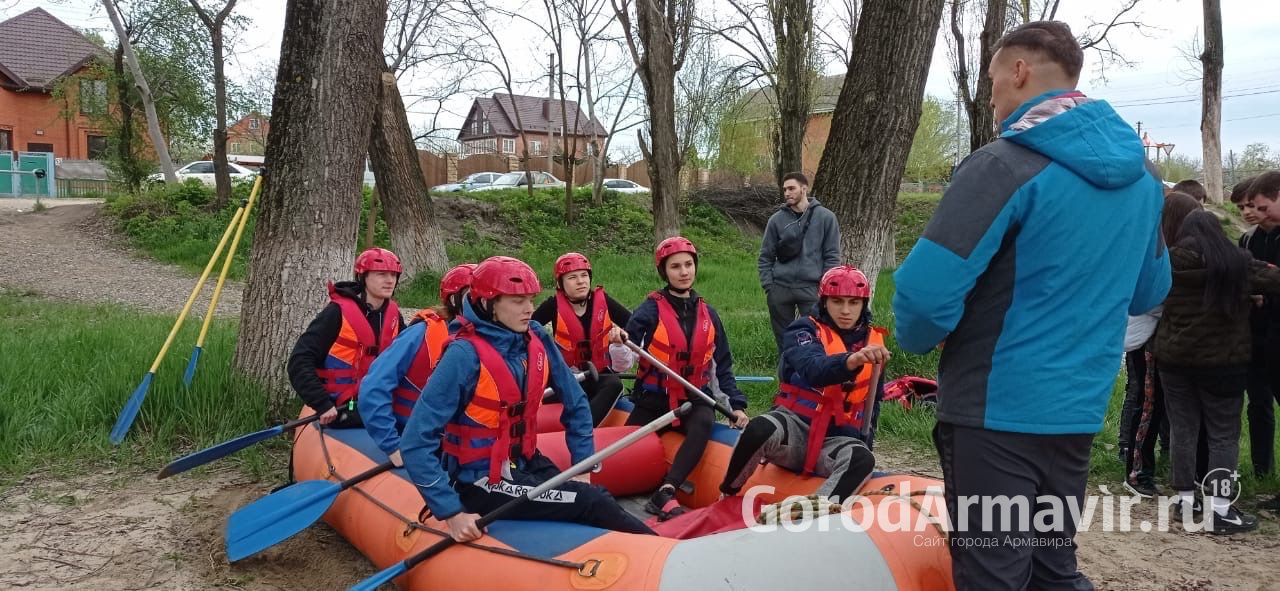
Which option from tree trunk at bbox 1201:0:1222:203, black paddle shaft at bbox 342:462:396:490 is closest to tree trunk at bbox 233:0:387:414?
black paddle shaft at bbox 342:462:396:490

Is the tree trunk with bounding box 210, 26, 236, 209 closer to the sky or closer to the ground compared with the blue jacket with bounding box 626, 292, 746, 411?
closer to the sky

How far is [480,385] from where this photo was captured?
134 inches

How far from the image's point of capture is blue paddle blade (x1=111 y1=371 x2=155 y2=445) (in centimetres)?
524

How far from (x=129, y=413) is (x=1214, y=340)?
20.5 feet

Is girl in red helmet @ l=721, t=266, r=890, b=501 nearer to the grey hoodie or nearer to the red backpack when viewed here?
the grey hoodie

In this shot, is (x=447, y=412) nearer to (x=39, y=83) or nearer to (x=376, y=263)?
(x=376, y=263)

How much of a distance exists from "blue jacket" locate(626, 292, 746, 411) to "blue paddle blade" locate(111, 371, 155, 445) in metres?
3.11

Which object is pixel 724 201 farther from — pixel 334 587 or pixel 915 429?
pixel 334 587

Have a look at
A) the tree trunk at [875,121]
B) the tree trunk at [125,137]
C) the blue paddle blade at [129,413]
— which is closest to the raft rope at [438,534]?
the blue paddle blade at [129,413]

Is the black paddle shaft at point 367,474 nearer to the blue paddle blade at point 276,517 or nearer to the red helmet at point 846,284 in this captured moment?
the blue paddle blade at point 276,517

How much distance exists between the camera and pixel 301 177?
574 centimetres

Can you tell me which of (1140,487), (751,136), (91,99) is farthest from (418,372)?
(751,136)

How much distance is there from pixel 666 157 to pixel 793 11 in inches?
219

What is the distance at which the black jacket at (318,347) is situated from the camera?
4621 millimetres
